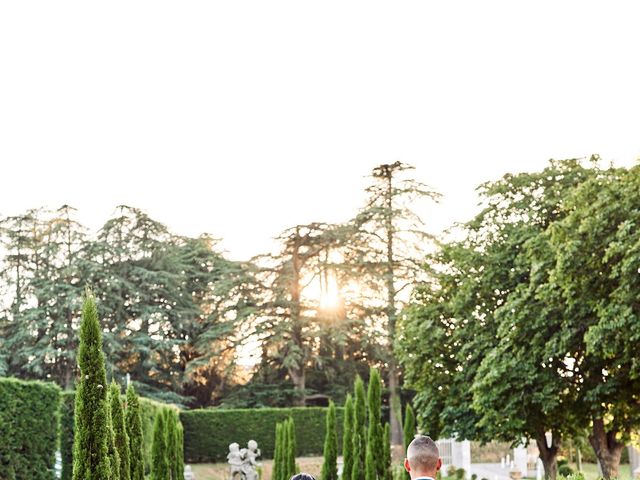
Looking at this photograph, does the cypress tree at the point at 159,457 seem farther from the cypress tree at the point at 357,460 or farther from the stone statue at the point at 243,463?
the stone statue at the point at 243,463

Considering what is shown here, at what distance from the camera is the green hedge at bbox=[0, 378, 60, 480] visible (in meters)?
18.6

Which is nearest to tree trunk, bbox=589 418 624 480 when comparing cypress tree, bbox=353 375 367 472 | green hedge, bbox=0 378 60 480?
cypress tree, bbox=353 375 367 472

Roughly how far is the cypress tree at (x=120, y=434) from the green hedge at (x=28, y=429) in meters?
2.62

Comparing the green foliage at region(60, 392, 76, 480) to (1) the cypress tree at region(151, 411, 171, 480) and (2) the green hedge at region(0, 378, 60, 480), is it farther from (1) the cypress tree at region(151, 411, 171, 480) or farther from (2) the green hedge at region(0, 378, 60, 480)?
(2) the green hedge at region(0, 378, 60, 480)

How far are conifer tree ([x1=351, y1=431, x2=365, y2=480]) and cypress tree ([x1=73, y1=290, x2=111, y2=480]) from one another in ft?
41.4

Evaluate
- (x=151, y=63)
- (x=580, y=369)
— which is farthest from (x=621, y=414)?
(x=151, y=63)

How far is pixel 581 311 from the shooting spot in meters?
21.5

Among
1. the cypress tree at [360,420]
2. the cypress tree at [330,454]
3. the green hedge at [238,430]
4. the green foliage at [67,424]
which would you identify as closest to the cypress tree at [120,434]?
the green foliage at [67,424]

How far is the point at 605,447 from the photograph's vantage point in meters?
25.8

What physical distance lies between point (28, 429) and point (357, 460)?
8.94m

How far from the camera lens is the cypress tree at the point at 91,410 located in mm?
12641

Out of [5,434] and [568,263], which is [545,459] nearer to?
[568,263]

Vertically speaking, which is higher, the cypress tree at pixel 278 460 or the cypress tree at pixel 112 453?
the cypress tree at pixel 112 453

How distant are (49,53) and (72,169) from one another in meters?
11.2
